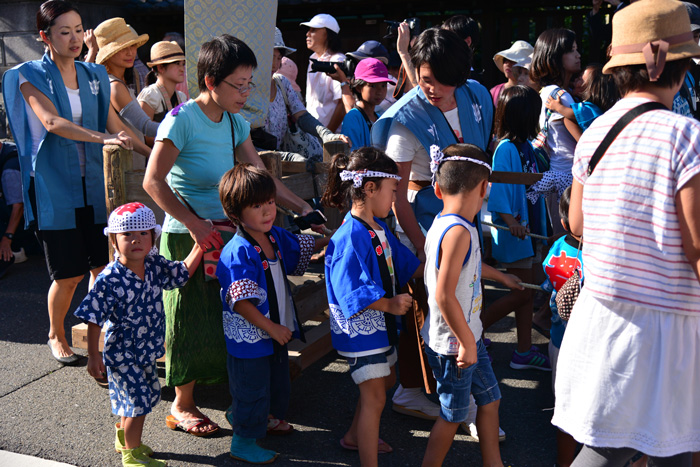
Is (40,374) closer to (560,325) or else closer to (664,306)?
(560,325)

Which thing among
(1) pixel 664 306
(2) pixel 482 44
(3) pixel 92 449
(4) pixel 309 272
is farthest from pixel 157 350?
(2) pixel 482 44

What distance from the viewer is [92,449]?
3.18 metres

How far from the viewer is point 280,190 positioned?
11.0 feet

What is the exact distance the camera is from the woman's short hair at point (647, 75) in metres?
1.97

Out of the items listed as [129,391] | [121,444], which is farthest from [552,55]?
[121,444]

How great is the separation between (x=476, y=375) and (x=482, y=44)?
6.76m

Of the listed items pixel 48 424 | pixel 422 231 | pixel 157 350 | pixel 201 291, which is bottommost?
pixel 48 424

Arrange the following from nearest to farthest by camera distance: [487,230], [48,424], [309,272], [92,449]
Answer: [92,449], [48,424], [487,230], [309,272]

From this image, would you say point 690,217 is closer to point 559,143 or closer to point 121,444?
point 121,444

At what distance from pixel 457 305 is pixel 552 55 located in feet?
Result: 10.2

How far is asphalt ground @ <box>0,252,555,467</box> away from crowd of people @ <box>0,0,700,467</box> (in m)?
0.09

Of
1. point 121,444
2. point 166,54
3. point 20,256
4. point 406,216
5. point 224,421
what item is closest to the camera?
point 121,444

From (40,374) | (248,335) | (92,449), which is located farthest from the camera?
(40,374)

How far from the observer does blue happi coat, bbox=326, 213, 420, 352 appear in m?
2.76
